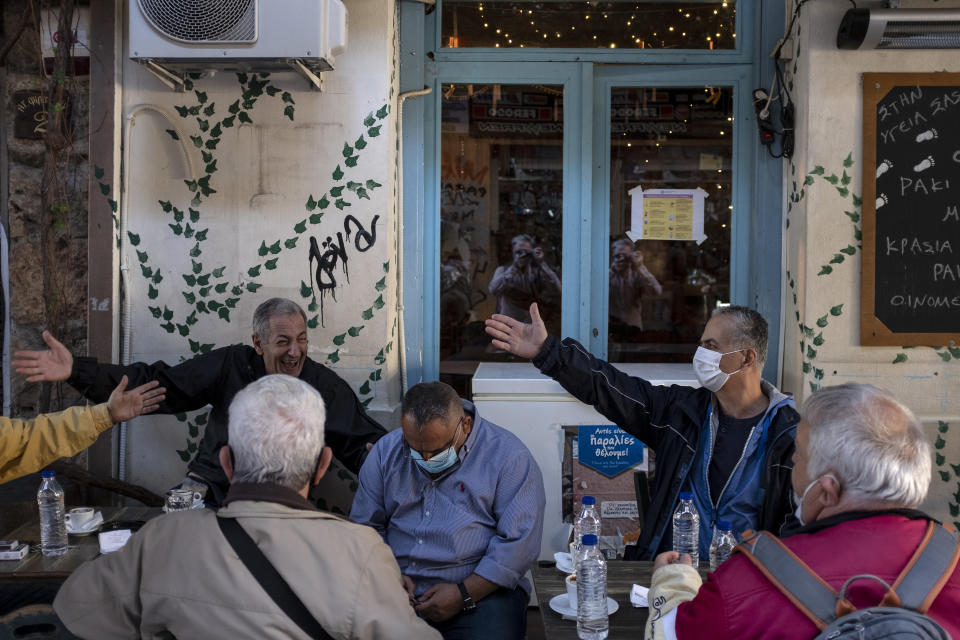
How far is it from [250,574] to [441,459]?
1.34 metres

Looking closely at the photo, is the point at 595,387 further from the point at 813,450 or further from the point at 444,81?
the point at 444,81

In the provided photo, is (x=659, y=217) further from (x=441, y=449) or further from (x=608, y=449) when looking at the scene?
(x=441, y=449)

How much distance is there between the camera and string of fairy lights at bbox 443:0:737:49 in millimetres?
5141

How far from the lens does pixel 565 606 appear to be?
2811 mm

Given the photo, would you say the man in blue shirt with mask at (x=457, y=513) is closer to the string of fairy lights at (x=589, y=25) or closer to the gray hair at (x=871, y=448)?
the gray hair at (x=871, y=448)

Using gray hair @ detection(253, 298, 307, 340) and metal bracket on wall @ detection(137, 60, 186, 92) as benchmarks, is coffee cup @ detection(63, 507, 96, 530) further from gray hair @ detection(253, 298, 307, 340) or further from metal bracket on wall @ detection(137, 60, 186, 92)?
metal bracket on wall @ detection(137, 60, 186, 92)

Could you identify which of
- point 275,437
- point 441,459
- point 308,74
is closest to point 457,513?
point 441,459

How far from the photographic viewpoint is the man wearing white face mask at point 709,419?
3352 millimetres

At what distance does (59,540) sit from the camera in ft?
11.0

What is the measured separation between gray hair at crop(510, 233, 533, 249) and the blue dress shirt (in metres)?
1.87

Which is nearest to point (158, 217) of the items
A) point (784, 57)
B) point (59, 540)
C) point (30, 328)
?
point (30, 328)

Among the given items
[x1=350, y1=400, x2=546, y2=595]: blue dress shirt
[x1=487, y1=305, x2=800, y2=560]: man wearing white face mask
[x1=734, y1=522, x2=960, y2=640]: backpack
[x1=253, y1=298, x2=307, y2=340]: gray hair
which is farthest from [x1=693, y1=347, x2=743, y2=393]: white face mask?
[x1=253, y1=298, x2=307, y2=340]: gray hair

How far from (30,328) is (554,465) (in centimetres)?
302

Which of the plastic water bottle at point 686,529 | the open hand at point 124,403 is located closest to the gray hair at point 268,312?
the open hand at point 124,403
